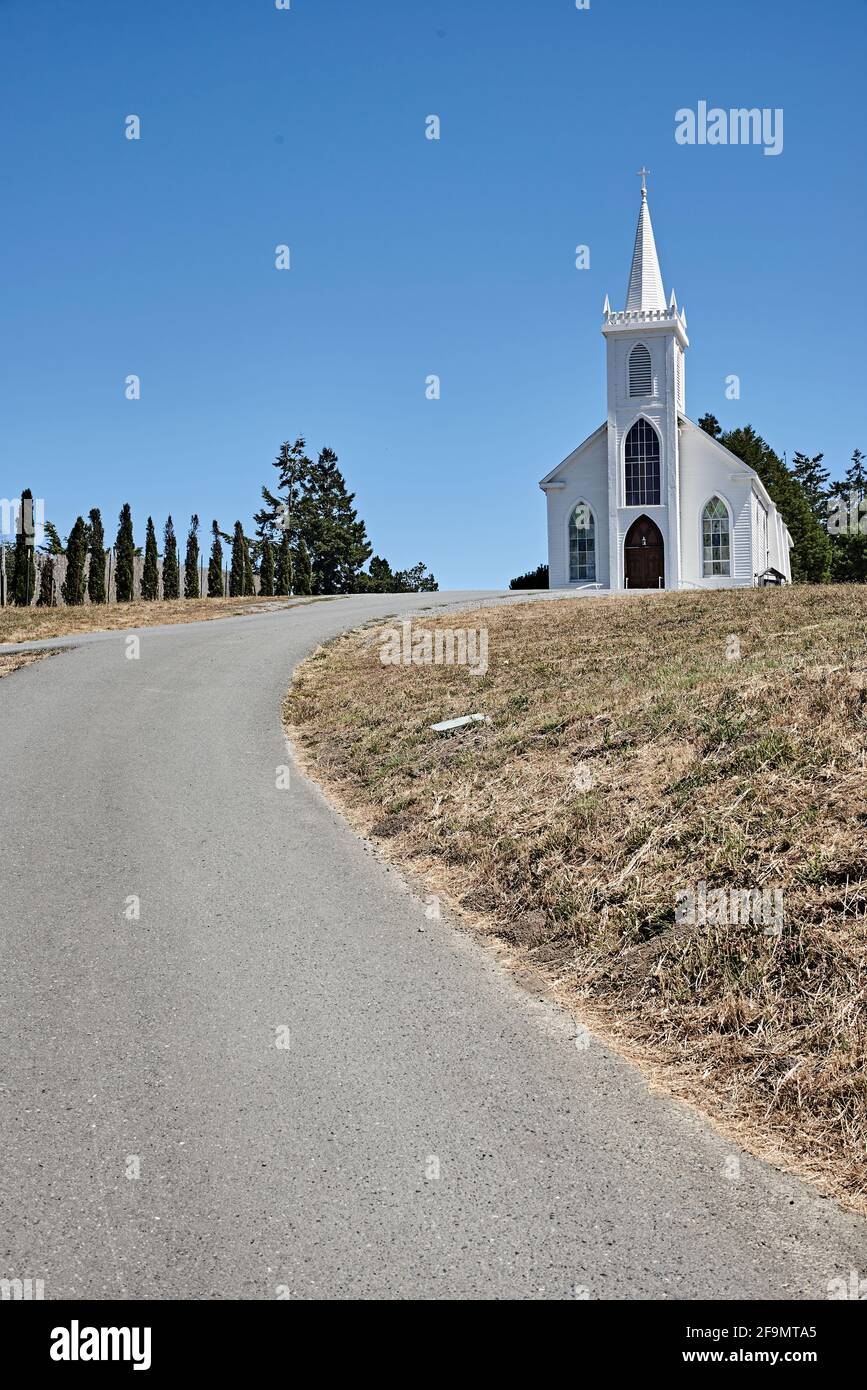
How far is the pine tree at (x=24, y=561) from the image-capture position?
39.1m

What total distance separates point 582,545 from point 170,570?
19897 mm

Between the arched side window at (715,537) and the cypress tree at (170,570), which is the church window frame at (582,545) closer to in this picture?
the arched side window at (715,537)

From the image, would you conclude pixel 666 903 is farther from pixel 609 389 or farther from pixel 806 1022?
pixel 609 389

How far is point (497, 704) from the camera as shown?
1194 centimetres

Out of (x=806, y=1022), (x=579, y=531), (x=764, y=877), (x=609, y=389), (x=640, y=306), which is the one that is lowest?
(x=806, y=1022)

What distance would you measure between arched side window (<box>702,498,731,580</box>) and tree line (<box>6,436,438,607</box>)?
16005 millimetres

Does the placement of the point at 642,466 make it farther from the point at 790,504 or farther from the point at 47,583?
the point at 790,504

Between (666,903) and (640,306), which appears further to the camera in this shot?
(640,306)

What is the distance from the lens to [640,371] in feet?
129

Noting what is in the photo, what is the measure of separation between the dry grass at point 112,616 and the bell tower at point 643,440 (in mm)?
12832

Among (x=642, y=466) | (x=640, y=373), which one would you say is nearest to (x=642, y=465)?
(x=642, y=466)

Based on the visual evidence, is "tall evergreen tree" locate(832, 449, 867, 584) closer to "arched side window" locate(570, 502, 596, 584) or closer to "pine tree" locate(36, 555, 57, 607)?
"arched side window" locate(570, 502, 596, 584)
